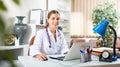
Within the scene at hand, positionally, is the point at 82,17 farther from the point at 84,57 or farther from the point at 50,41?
the point at 84,57

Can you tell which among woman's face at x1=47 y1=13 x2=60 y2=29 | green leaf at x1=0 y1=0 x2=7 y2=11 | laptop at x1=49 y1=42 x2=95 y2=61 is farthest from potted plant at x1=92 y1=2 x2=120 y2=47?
green leaf at x1=0 y1=0 x2=7 y2=11

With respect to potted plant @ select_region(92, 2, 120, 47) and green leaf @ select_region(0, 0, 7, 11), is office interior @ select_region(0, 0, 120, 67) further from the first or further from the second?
green leaf @ select_region(0, 0, 7, 11)

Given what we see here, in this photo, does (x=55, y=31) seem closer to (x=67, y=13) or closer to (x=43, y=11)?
(x=43, y=11)

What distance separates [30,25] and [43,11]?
0.48 metres

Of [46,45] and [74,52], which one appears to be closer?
[74,52]

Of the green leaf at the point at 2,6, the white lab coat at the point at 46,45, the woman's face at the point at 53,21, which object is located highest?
the green leaf at the point at 2,6

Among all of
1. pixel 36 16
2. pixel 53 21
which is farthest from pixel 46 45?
pixel 36 16

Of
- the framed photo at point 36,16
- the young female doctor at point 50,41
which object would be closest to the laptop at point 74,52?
the young female doctor at point 50,41

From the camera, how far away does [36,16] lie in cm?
488

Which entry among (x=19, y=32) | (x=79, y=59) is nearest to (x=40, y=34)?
(x=79, y=59)

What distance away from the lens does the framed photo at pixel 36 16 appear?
481cm

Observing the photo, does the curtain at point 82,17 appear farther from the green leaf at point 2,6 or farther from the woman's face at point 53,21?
the green leaf at point 2,6

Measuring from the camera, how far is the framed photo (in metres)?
4.81

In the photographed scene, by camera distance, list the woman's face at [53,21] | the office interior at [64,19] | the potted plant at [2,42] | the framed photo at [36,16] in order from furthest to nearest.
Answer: the framed photo at [36,16], the office interior at [64,19], the woman's face at [53,21], the potted plant at [2,42]
